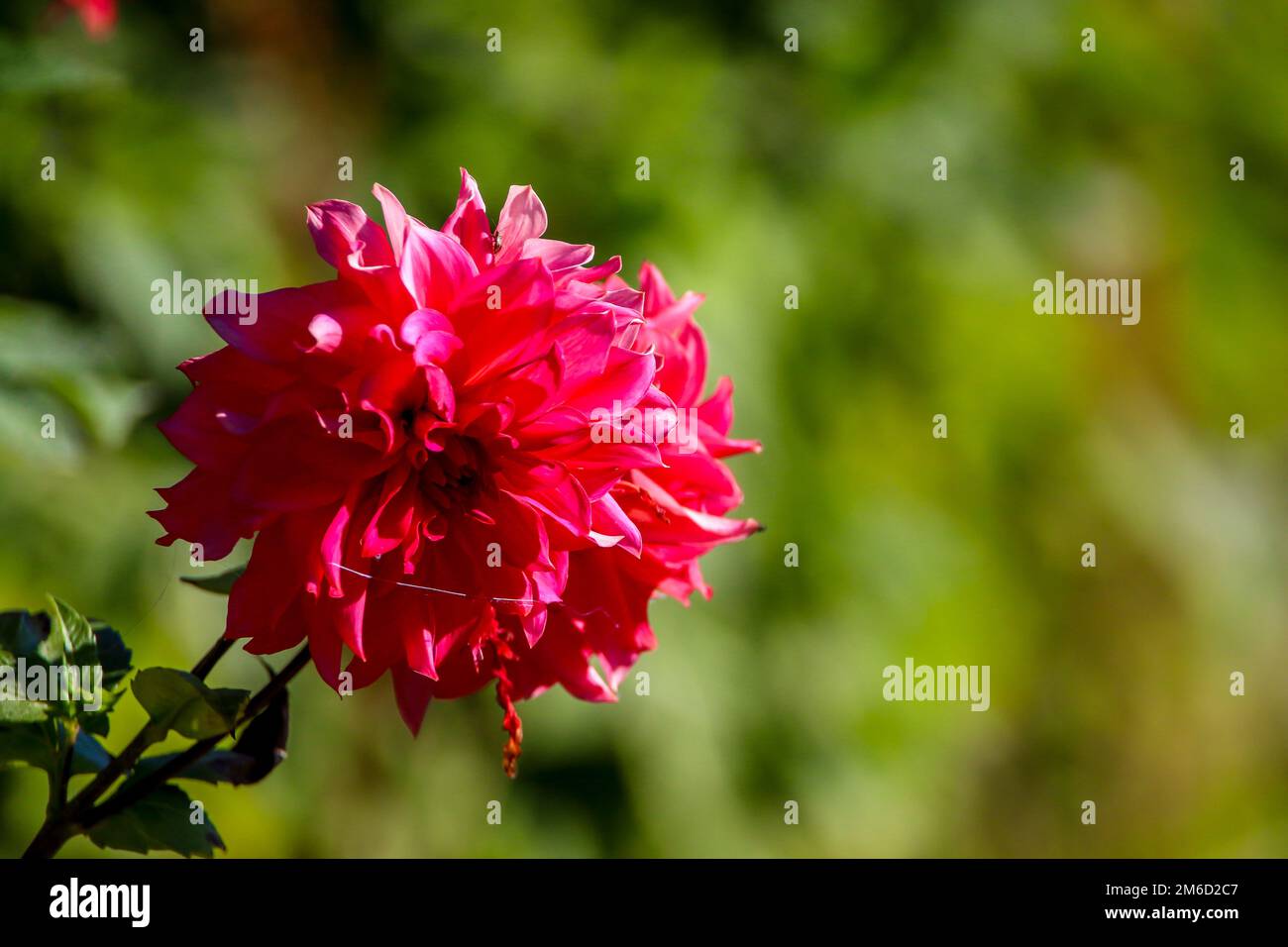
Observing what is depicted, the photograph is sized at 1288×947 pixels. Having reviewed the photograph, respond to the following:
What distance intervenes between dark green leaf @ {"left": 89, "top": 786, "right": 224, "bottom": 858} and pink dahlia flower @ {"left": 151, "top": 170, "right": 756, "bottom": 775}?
0.15m

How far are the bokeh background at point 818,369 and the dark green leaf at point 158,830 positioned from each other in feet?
1.85

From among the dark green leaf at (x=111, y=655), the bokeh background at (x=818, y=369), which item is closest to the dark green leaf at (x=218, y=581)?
the dark green leaf at (x=111, y=655)

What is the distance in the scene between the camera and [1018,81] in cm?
318

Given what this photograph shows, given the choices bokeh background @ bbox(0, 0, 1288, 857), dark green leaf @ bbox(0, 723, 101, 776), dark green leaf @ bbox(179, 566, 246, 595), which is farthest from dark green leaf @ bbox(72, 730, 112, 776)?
bokeh background @ bbox(0, 0, 1288, 857)

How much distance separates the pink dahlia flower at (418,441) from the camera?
30.8 inches

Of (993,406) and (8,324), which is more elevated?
(993,406)

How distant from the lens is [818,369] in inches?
112

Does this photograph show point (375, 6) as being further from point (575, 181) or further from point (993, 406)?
point (993, 406)

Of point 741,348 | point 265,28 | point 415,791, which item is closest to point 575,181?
point 741,348

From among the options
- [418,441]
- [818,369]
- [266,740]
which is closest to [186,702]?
[266,740]

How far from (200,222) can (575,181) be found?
0.76 m

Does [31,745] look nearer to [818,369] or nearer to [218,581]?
[218,581]

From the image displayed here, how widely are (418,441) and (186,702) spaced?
0.23 m

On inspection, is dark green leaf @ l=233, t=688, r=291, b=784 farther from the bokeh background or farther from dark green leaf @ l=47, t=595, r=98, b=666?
the bokeh background
